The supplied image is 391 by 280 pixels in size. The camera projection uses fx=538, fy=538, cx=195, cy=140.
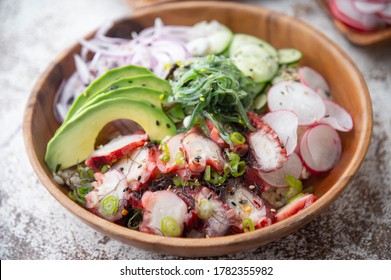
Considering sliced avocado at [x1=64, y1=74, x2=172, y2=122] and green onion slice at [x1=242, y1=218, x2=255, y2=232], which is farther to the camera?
sliced avocado at [x1=64, y1=74, x2=172, y2=122]

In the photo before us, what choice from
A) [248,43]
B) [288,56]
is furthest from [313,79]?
[248,43]

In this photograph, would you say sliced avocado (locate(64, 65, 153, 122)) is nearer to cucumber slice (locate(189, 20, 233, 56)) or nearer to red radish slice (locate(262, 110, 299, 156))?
cucumber slice (locate(189, 20, 233, 56))

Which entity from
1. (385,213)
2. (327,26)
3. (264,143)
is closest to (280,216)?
(264,143)

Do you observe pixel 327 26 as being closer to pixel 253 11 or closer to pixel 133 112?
pixel 253 11

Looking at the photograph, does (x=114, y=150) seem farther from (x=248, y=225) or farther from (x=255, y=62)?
(x=255, y=62)

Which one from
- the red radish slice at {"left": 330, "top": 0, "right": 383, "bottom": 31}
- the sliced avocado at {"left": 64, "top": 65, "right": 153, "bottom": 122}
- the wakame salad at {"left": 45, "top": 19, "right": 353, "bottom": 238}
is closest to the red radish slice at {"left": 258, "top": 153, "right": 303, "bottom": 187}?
the wakame salad at {"left": 45, "top": 19, "right": 353, "bottom": 238}

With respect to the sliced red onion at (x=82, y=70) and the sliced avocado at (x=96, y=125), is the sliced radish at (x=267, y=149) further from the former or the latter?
the sliced red onion at (x=82, y=70)

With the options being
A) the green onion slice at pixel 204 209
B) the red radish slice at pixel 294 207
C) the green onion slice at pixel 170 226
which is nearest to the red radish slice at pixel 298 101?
the red radish slice at pixel 294 207
